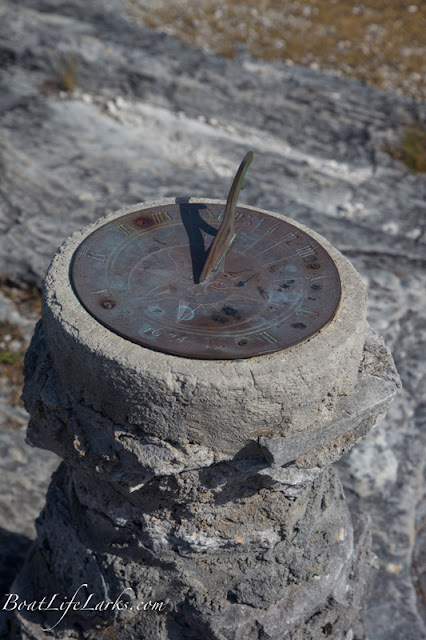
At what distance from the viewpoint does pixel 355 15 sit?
10.5 m

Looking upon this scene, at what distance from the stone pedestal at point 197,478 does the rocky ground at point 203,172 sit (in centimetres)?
103

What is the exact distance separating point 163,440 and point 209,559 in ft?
2.18

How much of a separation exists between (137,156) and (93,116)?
763 mm

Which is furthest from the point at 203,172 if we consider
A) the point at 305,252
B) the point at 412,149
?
the point at 305,252

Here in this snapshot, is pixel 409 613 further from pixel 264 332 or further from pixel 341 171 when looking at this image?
pixel 341 171

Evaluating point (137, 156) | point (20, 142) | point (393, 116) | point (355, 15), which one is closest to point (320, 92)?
point (393, 116)

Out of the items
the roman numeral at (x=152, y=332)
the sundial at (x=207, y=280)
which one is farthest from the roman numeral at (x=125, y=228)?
the roman numeral at (x=152, y=332)

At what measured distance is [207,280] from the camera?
94.7 inches

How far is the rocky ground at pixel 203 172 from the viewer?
3941 millimetres

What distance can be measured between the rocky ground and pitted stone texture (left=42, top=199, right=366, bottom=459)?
1915 millimetres

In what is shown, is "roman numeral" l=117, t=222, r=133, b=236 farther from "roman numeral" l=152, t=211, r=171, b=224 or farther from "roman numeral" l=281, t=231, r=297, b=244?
"roman numeral" l=281, t=231, r=297, b=244

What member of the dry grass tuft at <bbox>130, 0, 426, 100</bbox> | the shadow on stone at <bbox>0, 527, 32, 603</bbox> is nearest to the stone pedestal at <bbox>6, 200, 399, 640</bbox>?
the shadow on stone at <bbox>0, 527, 32, 603</bbox>

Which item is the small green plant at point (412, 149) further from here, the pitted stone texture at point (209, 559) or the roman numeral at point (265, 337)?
the roman numeral at point (265, 337)

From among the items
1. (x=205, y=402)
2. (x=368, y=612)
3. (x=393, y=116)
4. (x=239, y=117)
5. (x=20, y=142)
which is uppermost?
(x=205, y=402)
